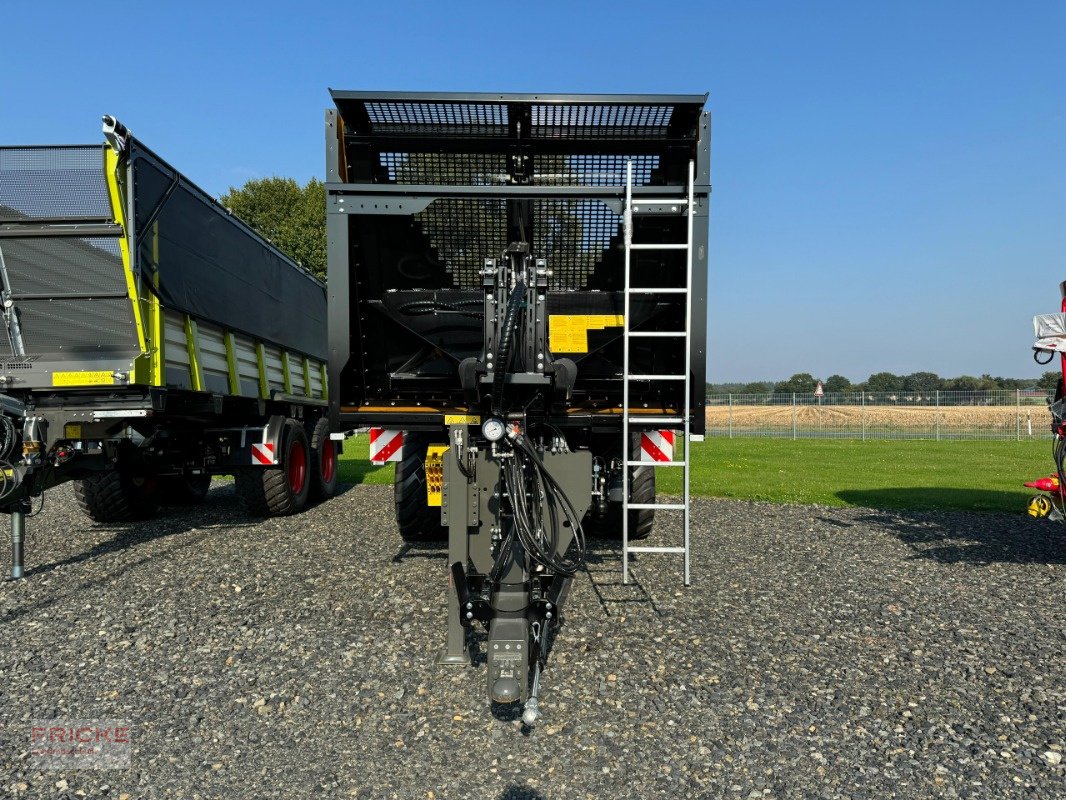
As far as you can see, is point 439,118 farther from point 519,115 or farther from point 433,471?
point 433,471

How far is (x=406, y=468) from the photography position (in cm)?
568

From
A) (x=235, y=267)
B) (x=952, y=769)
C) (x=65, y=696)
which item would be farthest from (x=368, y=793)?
(x=235, y=267)

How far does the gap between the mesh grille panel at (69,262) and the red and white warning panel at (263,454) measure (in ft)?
8.04

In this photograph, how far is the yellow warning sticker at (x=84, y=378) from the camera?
5.36 m

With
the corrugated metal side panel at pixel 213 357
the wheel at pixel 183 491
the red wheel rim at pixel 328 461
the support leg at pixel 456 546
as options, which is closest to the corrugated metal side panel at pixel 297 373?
the red wheel rim at pixel 328 461

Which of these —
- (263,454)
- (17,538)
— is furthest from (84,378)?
(263,454)

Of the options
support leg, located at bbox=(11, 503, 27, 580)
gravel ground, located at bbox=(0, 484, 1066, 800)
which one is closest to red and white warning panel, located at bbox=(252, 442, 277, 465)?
gravel ground, located at bbox=(0, 484, 1066, 800)

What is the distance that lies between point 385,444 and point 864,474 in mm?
11017

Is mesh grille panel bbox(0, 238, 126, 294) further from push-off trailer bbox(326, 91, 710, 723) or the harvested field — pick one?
the harvested field

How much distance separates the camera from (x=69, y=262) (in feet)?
17.9

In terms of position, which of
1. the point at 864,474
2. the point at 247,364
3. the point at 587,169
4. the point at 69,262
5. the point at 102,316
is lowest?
the point at 864,474

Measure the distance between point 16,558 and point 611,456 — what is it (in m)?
4.40

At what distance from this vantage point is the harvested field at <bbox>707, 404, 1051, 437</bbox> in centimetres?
2572

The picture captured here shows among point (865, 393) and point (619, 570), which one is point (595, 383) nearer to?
point (619, 570)
